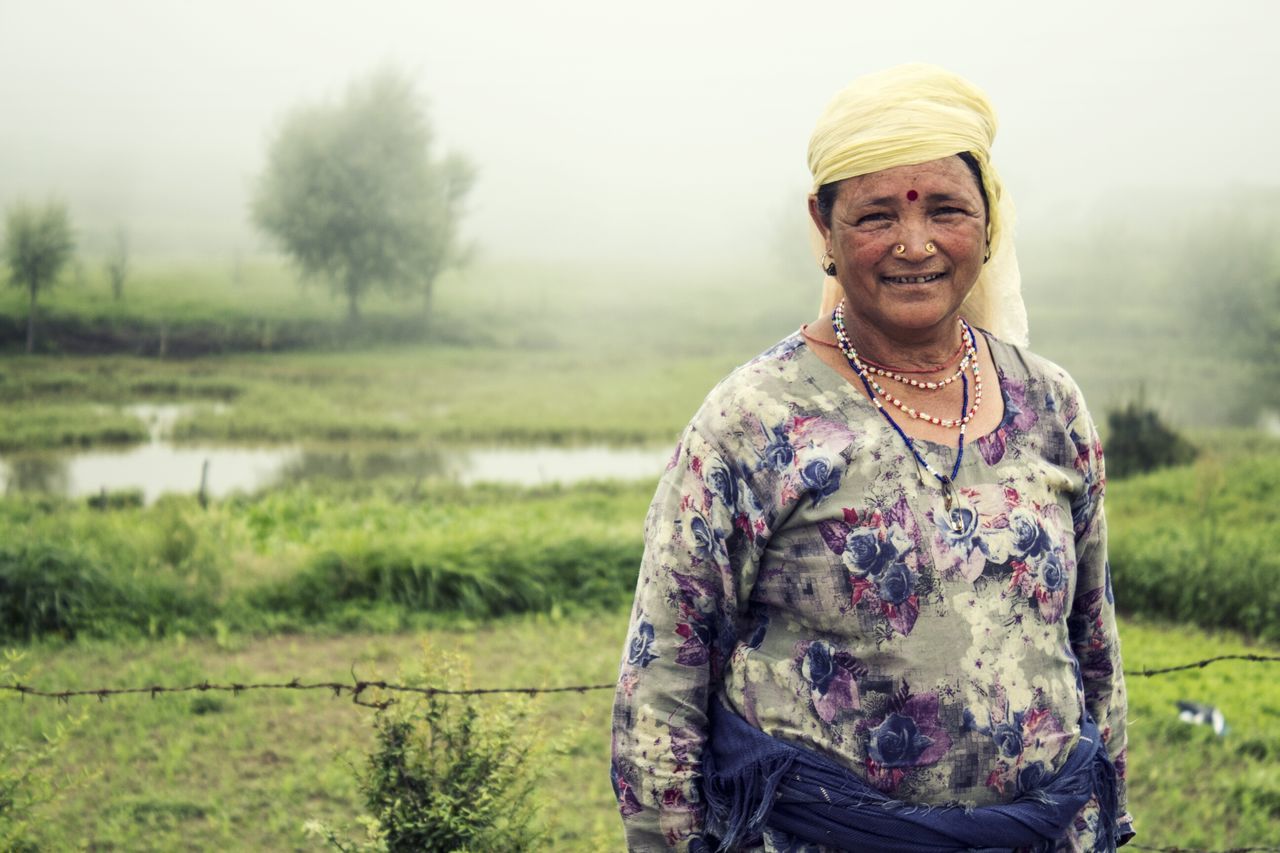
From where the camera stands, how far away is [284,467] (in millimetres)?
8680

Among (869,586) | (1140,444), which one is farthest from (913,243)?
(1140,444)

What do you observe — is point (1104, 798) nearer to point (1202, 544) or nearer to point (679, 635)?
point (679, 635)

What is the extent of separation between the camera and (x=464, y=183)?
1026cm

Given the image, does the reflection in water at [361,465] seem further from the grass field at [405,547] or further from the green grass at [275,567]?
the green grass at [275,567]

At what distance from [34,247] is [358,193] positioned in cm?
245

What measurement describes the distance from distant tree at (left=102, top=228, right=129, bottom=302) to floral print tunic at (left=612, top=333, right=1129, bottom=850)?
824cm

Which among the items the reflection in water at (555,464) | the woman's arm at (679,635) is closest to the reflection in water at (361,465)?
the reflection in water at (555,464)

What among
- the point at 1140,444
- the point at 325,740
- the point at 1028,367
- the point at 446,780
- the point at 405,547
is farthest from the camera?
the point at 1140,444

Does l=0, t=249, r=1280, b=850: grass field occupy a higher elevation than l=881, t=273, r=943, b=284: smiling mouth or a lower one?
lower

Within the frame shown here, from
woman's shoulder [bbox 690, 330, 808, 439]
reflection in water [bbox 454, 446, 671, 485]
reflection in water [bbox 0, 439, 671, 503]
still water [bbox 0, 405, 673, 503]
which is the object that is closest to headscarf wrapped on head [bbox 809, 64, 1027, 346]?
woman's shoulder [bbox 690, 330, 808, 439]

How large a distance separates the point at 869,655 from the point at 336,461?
26.0 ft

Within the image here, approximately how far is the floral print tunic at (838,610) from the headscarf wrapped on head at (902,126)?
0.32 m

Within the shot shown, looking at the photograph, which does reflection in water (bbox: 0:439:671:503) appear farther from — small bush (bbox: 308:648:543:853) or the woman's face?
the woman's face

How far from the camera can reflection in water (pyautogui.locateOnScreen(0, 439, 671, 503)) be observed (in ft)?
26.2
